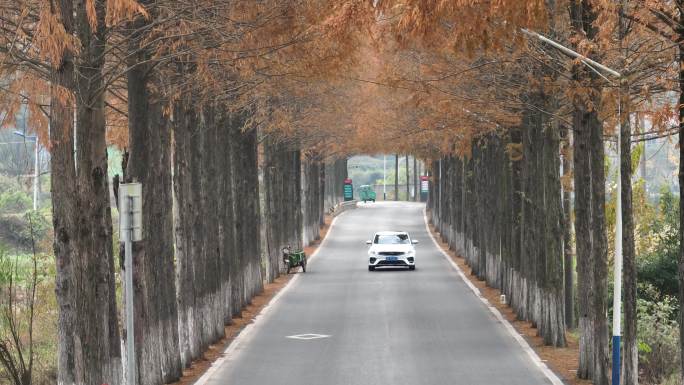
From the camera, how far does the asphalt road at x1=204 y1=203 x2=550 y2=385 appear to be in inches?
998

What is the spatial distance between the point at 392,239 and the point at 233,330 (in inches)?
977

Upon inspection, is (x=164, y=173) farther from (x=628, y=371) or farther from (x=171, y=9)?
(x=628, y=371)

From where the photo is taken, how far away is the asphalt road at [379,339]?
2534 cm

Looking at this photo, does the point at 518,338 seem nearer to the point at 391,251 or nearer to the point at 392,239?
the point at 391,251

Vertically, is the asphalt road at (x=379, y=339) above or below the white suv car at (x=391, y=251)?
below

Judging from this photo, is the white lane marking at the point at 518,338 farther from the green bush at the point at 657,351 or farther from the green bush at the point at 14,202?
the green bush at the point at 14,202

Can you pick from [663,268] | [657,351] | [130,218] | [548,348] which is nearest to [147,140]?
[130,218]

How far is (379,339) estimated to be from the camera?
3183 centimetres

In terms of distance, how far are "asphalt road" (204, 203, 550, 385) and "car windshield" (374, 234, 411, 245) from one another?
2939mm

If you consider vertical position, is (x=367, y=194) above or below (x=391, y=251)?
above

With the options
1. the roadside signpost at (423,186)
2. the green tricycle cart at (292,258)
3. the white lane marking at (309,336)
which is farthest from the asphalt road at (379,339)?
the roadside signpost at (423,186)

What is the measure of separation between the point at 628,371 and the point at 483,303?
65.5ft

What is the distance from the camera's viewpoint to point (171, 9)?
1889 centimetres

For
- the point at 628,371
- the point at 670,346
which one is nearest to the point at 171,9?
the point at 628,371
